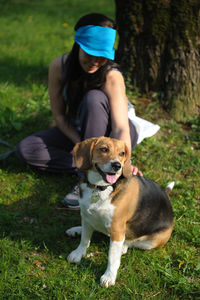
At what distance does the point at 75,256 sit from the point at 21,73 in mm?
4725

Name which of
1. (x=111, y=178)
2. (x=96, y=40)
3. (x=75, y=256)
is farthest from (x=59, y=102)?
(x=75, y=256)

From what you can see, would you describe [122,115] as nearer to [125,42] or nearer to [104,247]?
[104,247]

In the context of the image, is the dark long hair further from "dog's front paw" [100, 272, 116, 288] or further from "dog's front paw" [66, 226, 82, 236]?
"dog's front paw" [100, 272, 116, 288]

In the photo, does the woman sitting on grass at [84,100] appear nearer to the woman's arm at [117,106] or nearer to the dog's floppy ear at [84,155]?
the woman's arm at [117,106]

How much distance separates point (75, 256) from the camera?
117 inches

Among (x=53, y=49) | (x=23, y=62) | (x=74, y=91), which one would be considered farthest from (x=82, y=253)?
(x=53, y=49)

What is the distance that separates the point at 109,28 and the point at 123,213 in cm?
180

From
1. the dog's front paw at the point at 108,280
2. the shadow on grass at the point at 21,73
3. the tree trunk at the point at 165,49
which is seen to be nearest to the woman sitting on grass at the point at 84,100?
the dog's front paw at the point at 108,280

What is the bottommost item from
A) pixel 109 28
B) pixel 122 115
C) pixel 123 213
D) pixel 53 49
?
pixel 53 49

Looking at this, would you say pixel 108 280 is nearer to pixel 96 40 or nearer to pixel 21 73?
pixel 96 40

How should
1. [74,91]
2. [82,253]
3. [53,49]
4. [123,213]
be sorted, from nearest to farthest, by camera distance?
1. [123,213]
2. [82,253]
3. [74,91]
4. [53,49]

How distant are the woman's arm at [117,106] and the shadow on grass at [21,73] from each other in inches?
111

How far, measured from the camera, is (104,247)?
3.18m

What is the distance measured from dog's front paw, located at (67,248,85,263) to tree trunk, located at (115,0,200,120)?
2685 millimetres
